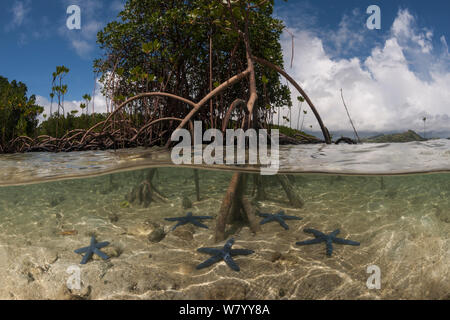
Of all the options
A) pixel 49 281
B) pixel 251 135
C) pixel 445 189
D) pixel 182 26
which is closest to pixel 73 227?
pixel 49 281

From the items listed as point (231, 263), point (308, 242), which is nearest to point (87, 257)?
point (231, 263)

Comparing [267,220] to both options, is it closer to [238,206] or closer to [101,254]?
[238,206]

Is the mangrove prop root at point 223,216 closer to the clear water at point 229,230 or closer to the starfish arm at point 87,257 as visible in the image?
the clear water at point 229,230

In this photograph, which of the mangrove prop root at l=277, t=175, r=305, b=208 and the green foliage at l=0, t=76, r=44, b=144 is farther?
the green foliage at l=0, t=76, r=44, b=144

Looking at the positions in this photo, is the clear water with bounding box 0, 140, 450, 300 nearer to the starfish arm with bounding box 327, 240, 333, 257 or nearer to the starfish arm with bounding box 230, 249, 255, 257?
the starfish arm with bounding box 327, 240, 333, 257

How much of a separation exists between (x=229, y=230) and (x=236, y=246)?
1.21 ft

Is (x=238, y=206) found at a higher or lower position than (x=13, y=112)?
lower

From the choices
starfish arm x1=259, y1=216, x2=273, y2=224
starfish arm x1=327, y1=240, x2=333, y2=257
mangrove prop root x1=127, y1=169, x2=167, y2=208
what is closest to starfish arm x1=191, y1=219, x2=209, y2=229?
starfish arm x1=259, y1=216, x2=273, y2=224

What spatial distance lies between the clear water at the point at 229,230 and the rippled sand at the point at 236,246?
0.02m

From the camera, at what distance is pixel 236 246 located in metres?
5.20

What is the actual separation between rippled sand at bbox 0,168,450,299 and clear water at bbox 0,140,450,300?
0.07ft

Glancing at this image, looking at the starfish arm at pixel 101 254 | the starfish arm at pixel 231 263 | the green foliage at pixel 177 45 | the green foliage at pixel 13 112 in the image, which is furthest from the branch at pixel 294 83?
the green foliage at pixel 13 112

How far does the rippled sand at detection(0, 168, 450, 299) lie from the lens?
4321mm
